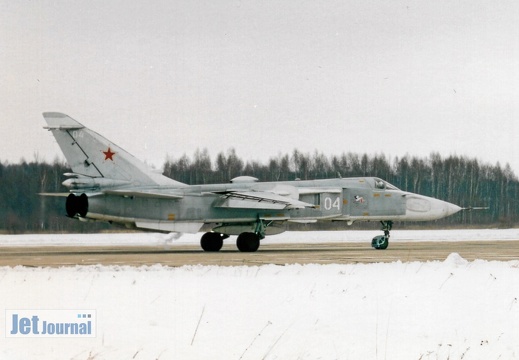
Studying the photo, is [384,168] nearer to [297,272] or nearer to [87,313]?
[297,272]

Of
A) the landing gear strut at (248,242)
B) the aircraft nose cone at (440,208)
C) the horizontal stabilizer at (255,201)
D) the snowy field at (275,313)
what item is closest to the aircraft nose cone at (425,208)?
the aircraft nose cone at (440,208)

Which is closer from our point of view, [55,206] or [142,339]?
[142,339]

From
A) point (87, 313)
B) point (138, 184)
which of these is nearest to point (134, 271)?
point (87, 313)

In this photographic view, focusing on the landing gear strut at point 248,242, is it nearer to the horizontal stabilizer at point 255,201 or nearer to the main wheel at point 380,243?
the horizontal stabilizer at point 255,201

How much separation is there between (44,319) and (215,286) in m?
4.40

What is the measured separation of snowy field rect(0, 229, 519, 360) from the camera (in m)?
8.54

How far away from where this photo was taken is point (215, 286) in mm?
12680

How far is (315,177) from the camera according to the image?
5562cm

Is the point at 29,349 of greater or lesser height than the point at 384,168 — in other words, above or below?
below

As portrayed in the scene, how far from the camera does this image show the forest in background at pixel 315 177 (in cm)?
3575

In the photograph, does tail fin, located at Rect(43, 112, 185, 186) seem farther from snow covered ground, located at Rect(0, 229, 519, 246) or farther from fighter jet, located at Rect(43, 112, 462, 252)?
snow covered ground, located at Rect(0, 229, 519, 246)

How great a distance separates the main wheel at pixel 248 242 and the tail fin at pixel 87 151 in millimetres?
4194

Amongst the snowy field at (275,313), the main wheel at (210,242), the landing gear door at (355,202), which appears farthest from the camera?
→ the landing gear door at (355,202)

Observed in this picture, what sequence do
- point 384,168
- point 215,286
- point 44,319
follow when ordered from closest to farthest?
point 44,319 < point 215,286 < point 384,168
